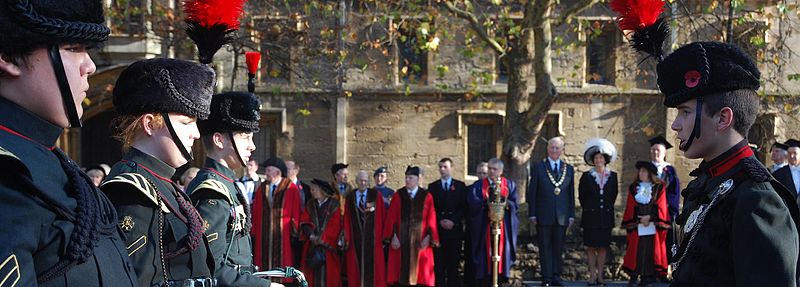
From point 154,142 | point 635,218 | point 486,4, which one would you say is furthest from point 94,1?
point 486,4

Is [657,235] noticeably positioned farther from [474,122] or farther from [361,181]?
[474,122]

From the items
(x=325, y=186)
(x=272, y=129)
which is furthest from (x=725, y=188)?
(x=272, y=129)

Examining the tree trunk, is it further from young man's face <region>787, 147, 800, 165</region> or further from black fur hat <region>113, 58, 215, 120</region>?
black fur hat <region>113, 58, 215, 120</region>

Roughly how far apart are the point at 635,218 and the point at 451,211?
8.32 feet

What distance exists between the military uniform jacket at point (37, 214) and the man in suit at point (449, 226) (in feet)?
32.1

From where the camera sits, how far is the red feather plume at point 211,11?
14.5ft

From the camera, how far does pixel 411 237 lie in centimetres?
1190

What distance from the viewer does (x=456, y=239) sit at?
12.2m

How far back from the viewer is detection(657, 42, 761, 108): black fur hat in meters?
3.45

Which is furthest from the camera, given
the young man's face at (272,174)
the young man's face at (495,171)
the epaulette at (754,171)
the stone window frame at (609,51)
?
the stone window frame at (609,51)

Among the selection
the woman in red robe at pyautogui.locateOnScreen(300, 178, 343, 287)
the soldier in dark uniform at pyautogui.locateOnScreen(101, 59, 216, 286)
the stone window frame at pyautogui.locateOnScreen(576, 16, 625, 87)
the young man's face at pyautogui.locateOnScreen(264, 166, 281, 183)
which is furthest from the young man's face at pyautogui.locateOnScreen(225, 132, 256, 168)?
the stone window frame at pyautogui.locateOnScreen(576, 16, 625, 87)

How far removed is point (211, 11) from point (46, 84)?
87.9 inches

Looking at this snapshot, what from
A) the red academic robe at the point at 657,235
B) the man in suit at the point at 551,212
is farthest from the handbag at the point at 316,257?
the red academic robe at the point at 657,235

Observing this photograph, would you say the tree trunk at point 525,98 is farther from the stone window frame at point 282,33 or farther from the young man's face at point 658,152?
the stone window frame at point 282,33
